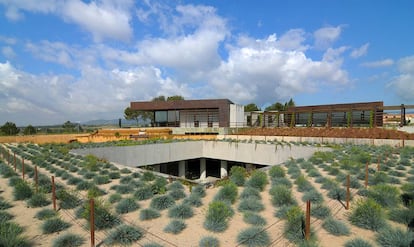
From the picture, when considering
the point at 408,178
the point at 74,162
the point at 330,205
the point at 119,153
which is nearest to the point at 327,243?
the point at 330,205

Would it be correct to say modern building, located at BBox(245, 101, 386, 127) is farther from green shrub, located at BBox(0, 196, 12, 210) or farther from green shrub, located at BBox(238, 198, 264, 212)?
green shrub, located at BBox(0, 196, 12, 210)

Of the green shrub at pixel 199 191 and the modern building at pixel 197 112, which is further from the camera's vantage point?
the modern building at pixel 197 112

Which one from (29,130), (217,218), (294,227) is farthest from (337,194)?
(29,130)

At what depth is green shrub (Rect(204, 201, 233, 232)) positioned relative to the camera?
17.6 ft

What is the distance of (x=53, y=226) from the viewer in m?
5.26

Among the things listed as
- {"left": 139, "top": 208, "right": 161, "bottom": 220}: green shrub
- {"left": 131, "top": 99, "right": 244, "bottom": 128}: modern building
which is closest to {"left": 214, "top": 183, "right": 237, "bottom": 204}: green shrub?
{"left": 139, "top": 208, "right": 161, "bottom": 220}: green shrub

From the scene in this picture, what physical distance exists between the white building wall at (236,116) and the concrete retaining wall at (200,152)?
8683mm

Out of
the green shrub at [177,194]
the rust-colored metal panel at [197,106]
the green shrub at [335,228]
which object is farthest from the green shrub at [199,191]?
the rust-colored metal panel at [197,106]

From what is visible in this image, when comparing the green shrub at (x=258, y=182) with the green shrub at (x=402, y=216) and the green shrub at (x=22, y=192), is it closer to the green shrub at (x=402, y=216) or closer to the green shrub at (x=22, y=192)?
the green shrub at (x=402, y=216)

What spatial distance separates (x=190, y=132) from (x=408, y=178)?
22.7 meters

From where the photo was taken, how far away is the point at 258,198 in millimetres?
7520

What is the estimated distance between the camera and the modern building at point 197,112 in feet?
103

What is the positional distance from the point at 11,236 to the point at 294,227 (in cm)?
580

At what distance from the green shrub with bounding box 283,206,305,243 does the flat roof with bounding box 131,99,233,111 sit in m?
26.2
